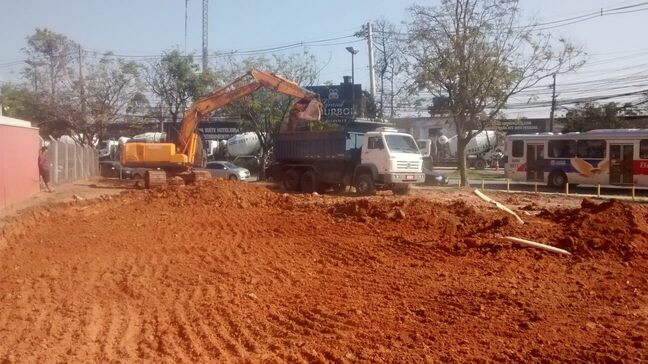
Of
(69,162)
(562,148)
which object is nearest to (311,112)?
(562,148)

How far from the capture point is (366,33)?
137 ft

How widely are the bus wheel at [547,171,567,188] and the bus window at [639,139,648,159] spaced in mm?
3699

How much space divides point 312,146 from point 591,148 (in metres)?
12.8

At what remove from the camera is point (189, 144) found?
28906 mm

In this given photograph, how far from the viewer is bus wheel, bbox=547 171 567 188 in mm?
29986

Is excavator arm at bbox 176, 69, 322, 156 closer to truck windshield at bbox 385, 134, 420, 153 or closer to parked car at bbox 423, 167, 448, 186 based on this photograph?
truck windshield at bbox 385, 134, 420, 153

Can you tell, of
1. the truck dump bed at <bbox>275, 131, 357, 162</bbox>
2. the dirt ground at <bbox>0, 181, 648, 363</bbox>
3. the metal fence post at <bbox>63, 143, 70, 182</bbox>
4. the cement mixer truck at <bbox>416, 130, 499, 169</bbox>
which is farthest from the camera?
the cement mixer truck at <bbox>416, 130, 499, 169</bbox>

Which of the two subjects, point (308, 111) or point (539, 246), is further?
point (308, 111)

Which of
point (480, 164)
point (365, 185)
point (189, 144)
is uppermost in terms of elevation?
point (189, 144)

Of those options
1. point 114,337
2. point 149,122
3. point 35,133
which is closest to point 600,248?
point 114,337

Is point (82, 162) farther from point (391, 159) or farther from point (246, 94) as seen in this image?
point (391, 159)

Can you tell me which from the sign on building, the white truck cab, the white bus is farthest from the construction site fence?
the white bus

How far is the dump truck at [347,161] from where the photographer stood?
76.9 feet

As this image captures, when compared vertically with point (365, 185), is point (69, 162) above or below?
above
